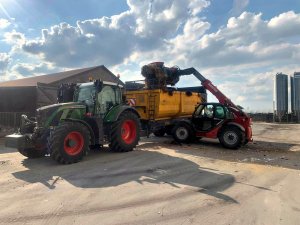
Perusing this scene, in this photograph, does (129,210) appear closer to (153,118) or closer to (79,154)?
(79,154)

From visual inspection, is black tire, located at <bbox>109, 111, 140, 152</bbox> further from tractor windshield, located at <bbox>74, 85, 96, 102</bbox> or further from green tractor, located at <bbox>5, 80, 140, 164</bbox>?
tractor windshield, located at <bbox>74, 85, 96, 102</bbox>

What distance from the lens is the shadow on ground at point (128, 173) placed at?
7438 millimetres

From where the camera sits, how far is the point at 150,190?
694cm

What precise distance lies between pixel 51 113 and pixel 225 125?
6.80m

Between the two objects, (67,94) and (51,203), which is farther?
(67,94)

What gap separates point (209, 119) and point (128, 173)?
656cm

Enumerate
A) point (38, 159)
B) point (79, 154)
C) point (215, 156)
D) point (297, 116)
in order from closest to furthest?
point (79, 154) → point (38, 159) → point (215, 156) → point (297, 116)

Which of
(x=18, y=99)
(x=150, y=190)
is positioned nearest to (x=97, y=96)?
(x=150, y=190)

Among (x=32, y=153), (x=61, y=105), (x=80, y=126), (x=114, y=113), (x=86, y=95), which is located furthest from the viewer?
(x=114, y=113)

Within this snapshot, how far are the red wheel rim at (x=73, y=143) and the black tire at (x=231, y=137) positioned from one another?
234 inches

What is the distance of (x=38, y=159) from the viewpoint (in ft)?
34.1

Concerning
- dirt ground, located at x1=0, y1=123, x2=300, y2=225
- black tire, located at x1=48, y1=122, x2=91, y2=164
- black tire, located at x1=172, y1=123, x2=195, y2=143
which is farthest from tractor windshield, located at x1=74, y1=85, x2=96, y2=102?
black tire, located at x1=172, y1=123, x2=195, y2=143

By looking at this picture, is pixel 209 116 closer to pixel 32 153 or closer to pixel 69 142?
pixel 69 142

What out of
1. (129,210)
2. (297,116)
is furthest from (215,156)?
(297,116)
